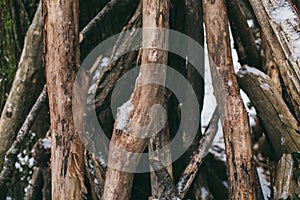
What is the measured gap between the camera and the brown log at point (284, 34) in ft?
5.30

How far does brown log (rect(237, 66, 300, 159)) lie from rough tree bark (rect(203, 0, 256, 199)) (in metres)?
0.09

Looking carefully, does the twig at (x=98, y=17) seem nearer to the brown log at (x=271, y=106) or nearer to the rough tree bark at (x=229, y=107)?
the rough tree bark at (x=229, y=107)

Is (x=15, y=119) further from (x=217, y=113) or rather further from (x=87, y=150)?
(x=217, y=113)

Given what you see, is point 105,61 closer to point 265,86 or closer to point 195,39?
point 195,39

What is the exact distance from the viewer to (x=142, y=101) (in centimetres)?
175

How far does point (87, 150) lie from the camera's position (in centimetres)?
197

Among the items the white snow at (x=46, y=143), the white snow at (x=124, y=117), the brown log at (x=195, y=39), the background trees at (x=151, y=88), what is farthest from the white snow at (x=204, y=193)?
the white snow at (x=46, y=143)

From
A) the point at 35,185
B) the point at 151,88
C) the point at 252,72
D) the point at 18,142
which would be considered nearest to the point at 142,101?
A: the point at 151,88

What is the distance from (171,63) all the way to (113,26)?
0.28m

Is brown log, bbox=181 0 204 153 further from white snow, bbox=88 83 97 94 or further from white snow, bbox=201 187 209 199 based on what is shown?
white snow, bbox=88 83 97 94

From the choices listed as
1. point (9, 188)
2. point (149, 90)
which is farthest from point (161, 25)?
point (9, 188)

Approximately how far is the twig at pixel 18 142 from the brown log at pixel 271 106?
30.9 inches

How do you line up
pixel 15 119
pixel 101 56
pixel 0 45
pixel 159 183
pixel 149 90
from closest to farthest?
pixel 149 90 → pixel 159 183 → pixel 101 56 → pixel 15 119 → pixel 0 45

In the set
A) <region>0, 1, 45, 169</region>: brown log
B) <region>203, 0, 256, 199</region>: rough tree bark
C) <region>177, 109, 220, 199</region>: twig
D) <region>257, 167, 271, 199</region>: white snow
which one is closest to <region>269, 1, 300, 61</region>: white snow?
<region>203, 0, 256, 199</region>: rough tree bark
